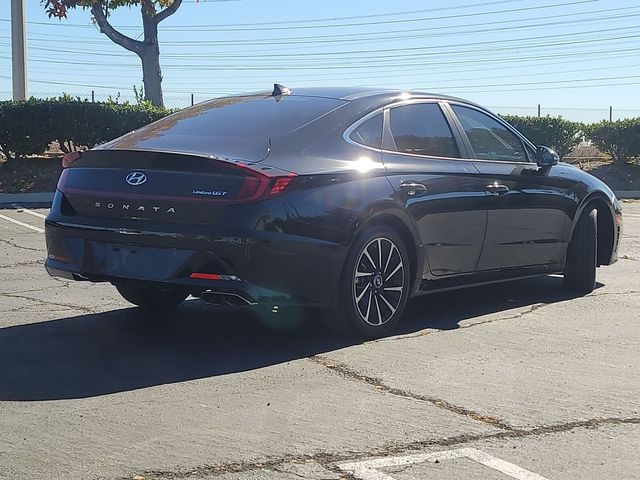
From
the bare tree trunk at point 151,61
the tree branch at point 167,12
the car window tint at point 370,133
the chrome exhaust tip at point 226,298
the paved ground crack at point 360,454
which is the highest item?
the tree branch at point 167,12

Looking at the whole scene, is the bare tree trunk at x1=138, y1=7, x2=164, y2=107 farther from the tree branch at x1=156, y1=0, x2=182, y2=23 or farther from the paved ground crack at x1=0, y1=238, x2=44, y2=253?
the paved ground crack at x1=0, y1=238, x2=44, y2=253

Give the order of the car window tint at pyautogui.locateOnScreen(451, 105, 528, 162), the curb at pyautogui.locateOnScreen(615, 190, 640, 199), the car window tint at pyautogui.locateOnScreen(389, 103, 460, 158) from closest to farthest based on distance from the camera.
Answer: the car window tint at pyautogui.locateOnScreen(389, 103, 460, 158) < the car window tint at pyautogui.locateOnScreen(451, 105, 528, 162) < the curb at pyautogui.locateOnScreen(615, 190, 640, 199)

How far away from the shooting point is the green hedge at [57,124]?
17719 millimetres

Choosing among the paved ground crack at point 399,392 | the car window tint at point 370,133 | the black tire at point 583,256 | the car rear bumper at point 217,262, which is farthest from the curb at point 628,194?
the paved ground crack at point 399,392

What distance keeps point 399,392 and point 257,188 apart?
139cm

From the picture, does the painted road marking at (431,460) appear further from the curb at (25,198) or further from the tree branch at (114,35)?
the tree branch at (114,35)

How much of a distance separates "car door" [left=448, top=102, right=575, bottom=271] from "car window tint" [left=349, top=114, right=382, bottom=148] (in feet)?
3.07

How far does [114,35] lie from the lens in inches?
882

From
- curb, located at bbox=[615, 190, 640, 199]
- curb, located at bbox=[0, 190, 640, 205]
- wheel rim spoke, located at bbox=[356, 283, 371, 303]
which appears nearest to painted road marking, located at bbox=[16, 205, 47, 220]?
curb, located at bbox=[0, 190, 640, 205]

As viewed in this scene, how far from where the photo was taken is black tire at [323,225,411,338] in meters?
6.04

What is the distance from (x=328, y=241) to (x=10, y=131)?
13279 millimetres

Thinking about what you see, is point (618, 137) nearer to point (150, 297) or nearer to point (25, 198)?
point (25, 198)

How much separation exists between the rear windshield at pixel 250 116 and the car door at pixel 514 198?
1.28 metres

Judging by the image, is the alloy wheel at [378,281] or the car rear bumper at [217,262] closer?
the car rear bumper at [217,262]
